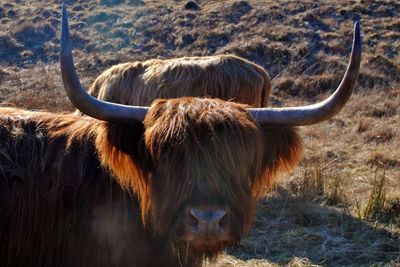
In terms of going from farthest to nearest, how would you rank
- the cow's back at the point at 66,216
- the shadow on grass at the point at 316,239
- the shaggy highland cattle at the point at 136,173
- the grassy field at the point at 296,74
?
the grassy field at the point at 296,74, the shadow on grass at the point at 316,239, the cow's back at the point at 66,216, the shaggy highland cattle at the point at 136,173

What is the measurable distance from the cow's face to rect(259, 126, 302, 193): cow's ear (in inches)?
9.8

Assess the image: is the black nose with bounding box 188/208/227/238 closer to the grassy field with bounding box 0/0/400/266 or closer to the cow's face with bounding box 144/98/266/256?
the cow's face with bounding box 144/98/266/256

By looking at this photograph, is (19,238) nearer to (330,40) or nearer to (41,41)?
(330,40)

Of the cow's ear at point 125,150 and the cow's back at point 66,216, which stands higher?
the cow's ear at point 125,150

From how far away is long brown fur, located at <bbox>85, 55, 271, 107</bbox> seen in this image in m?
6.54

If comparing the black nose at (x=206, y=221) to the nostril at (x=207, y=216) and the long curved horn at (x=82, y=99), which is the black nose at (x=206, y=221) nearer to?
the nostril at (x=207, y=216)

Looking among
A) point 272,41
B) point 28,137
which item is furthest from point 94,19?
point 28,137

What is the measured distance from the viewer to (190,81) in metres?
6.59

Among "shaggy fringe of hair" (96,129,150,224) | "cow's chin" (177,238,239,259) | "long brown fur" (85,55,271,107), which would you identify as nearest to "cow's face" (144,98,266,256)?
"cow's chin" (177,238,239,259)

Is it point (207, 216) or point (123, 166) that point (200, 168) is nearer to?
point (207, 216)

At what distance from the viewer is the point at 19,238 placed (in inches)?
122

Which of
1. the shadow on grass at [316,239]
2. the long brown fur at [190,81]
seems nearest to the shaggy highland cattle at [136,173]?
the shadow on grass at [316,239]

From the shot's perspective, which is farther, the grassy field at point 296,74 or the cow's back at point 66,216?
the grassy field at point 296,74

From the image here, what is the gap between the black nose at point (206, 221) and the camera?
2475 millimetres
